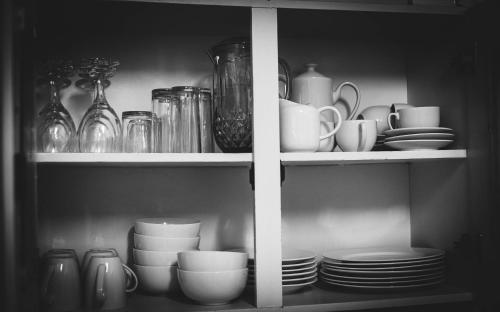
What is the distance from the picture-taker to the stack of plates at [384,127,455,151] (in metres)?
1.59

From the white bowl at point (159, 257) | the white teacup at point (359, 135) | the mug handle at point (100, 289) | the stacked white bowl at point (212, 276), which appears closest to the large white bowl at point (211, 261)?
the stacked white bowl at point (212, 276)

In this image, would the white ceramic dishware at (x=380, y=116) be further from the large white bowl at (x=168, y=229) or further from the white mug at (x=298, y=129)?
the large white bowl at (x=168, y=229)

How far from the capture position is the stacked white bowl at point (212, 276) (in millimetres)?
1410

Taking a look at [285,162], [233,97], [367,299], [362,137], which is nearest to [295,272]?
[367,299]

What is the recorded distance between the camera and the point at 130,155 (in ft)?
4.59

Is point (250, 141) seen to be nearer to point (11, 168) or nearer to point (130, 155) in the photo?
point (130, 155)

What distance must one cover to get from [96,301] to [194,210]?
0.50 metres

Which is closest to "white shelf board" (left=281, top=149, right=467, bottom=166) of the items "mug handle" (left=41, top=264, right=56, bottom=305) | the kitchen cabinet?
the kitchen cabinet

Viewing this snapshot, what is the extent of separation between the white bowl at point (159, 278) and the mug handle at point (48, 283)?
255mm

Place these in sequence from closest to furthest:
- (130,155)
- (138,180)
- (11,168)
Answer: (11,168)
(130,155)
(138,180)

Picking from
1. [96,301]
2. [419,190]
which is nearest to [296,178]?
[419,190]

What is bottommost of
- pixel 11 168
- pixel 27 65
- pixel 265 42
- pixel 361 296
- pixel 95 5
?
pixel 361 296

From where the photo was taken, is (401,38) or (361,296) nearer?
(361,296)

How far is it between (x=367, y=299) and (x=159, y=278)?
58 centimetres
